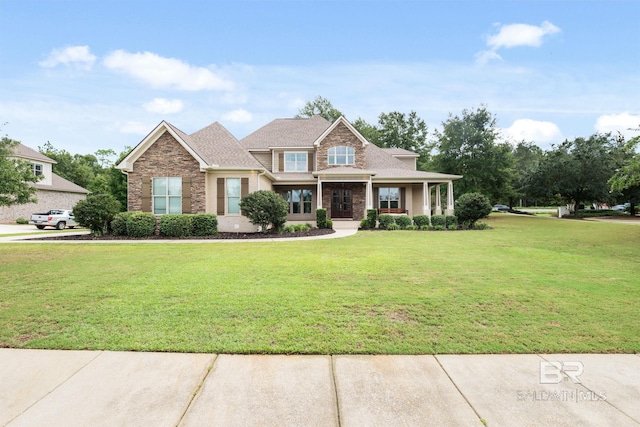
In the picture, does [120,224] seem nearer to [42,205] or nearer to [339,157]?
[339,157]

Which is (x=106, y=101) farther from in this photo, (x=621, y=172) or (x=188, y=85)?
(x=621, y=172)

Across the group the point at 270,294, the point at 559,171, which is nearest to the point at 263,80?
the point at 270,294

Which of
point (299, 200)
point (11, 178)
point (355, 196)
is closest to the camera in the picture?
point (11, 178)

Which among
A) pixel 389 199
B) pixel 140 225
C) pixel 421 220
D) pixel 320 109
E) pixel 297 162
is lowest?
pixel 421 220

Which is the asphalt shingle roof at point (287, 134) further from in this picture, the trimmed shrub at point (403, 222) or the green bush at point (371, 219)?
the trimmed shrub at point (403, 222)

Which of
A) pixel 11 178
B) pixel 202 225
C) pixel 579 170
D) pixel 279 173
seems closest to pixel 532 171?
pixel 579 170

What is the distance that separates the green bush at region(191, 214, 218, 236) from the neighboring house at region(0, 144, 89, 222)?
22.3 m

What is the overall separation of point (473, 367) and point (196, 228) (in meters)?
15.0

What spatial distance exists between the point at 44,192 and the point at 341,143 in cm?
3148

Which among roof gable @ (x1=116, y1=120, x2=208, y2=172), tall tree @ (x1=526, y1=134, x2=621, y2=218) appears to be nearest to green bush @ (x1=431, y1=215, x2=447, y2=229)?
roof gable @ (x1=116, y1=120, x2=208, y2=172)

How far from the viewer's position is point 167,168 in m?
16.8

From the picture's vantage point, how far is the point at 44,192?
3209 cm

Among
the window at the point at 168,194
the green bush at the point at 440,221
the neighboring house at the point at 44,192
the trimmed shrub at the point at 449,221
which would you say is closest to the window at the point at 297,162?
the window at the point at 168,194

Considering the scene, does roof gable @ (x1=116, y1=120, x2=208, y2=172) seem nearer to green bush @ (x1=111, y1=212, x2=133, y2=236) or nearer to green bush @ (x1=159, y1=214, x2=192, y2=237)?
green bush @ (x1=111, y1=212, x2=133, y2=236)
